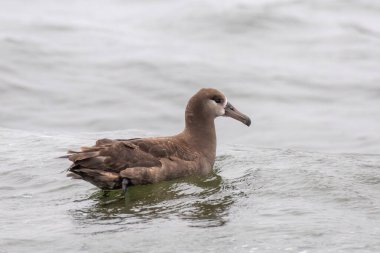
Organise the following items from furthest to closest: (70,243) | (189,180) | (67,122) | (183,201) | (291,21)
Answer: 1. (291,21)
2. (67,122)
3. (189,180)
4. (183,201)
5. (70,243)

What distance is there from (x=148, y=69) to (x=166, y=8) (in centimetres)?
609

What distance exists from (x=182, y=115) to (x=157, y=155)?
6.61 m

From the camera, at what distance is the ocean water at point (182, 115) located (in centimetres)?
892

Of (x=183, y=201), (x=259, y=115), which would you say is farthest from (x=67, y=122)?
(x=183, y=201)

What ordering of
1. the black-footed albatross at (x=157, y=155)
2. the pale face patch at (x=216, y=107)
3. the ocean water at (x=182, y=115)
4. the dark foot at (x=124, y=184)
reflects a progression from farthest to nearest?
the pale face patch at (x=216, y=107)
the dark foot at (x=124, y=184)
the black-footed albatross at (x=157, y=155)
the ocean water at (x=182, y=115)

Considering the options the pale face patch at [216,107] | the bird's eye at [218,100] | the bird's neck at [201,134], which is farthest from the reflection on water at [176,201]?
the bird's eye at [218,100]

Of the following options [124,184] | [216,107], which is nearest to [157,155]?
[124,184]

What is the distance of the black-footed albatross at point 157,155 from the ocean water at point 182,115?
18 cm

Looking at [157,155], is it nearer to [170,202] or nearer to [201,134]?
[170,202]

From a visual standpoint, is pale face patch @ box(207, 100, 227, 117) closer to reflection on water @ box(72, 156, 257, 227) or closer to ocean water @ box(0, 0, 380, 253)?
ocean water @ box(0, 0, 380, 253)

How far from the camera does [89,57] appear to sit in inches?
840

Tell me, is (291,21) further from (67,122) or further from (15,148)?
(15,148)

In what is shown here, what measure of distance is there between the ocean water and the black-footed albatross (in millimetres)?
178

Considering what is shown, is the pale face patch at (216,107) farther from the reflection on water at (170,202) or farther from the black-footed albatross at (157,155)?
the reflection on water at (170,202)
